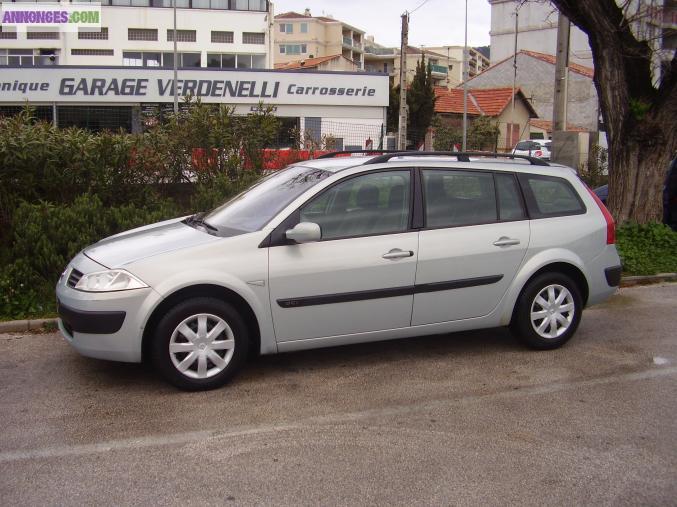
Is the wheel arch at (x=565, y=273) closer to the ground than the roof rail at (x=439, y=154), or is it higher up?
closer to the ground

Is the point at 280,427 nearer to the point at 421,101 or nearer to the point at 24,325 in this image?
the point at 24,325

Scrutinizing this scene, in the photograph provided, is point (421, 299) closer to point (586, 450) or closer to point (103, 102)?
point (586, 450)

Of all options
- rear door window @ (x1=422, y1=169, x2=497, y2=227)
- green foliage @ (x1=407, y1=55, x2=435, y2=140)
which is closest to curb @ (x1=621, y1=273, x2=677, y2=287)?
rear door window @ (x1=422, y1=169, x2=497, y2=227)

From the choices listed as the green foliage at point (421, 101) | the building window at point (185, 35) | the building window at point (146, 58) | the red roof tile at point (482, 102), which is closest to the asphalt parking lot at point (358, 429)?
the red roof tile at point (482, 102)

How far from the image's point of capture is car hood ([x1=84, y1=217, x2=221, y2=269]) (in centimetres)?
493

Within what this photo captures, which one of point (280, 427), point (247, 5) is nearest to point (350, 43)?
point (247, 5)

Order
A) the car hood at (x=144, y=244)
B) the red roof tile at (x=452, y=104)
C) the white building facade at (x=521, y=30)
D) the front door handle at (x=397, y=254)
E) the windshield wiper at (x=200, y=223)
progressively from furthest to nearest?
the white building facade at (x=521, y=30) < the red roof tile at (x=452, y=104) < the windshield wiper at (x=200, y=223) < the front door handle at (x=397, y=254) < the car hood at (x=144, y=244)

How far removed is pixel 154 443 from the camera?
413cm

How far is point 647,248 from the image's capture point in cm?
957

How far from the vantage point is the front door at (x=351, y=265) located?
5.03 metres

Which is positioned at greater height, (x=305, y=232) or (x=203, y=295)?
(x=305, y=232)

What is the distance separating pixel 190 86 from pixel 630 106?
31332 millimetres

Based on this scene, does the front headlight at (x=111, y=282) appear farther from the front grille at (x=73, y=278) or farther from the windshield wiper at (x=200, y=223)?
the windshield wiper at (x=200, y=223)

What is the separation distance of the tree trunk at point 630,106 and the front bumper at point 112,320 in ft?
23.2
